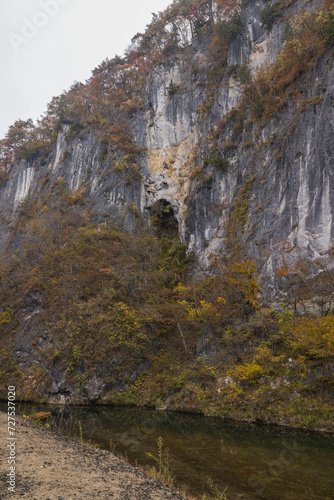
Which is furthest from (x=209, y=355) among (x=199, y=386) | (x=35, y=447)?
(x=35, y=447)

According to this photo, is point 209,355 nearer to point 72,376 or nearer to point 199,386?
point 199,386

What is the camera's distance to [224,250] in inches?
755

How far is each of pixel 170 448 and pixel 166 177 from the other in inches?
918

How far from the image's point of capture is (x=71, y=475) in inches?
225

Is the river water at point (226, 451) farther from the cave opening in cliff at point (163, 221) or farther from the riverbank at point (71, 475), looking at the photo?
the cave opening in cliff at point (163, 221)

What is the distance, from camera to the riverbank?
4.90 metres

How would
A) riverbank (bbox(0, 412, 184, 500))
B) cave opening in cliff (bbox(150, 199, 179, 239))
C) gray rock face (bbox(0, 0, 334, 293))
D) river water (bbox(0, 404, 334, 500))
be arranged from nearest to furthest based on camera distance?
1. riverbank (bbox(0, 412, 184, 500))
2. river water (bbox(0, 404, 334, 500))
3. gray rock face (bbox(0, 0, 334, 293))
4. cave opening in cliff (bbox(150, 199, 179, 239))

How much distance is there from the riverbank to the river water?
3.27ft

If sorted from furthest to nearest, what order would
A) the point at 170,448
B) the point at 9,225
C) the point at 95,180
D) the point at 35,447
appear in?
the point at 9,225
the point at 95,180
the point at 170,448
the point at 35,447

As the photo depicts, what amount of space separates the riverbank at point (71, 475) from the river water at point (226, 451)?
3.27 ft

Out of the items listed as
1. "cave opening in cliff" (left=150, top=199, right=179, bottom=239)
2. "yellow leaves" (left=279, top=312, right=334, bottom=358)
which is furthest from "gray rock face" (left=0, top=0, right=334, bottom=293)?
"yellow leaves" (left=279, top=312, right=334, bottom=358)

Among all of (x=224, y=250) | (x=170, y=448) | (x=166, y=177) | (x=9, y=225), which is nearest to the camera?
(x=170, y=448)

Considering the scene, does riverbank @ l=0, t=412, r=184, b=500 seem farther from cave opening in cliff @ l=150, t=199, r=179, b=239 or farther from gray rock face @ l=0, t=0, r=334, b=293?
cave opening in cliff @ l=150, t=199, r=179, b=239

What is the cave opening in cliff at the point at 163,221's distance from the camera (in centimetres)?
2747
